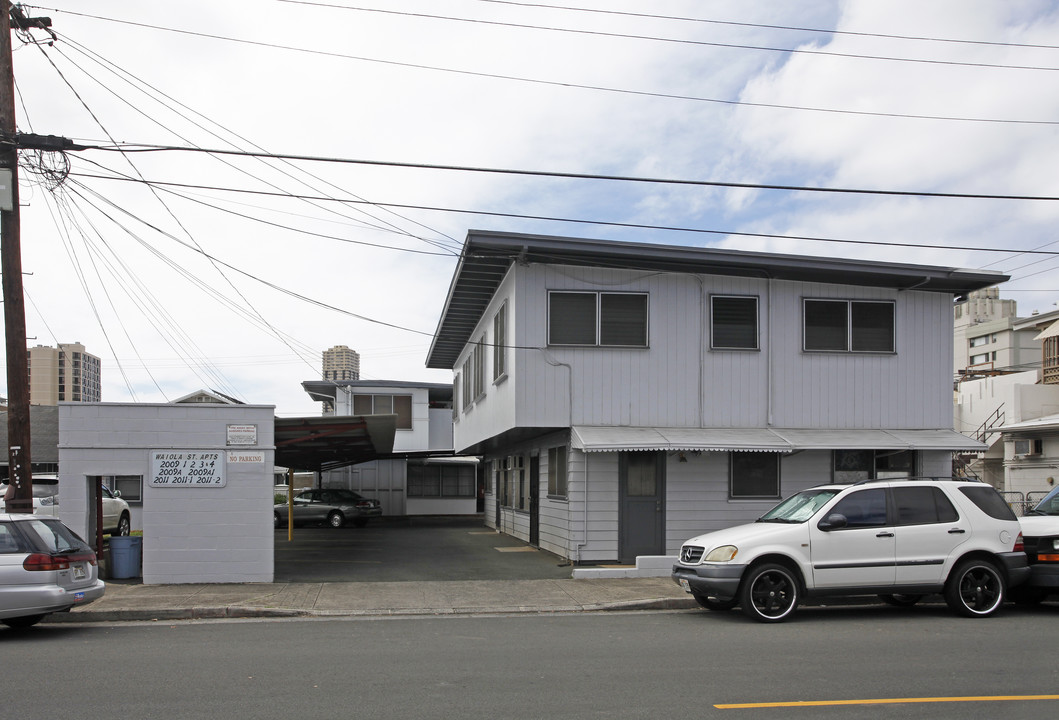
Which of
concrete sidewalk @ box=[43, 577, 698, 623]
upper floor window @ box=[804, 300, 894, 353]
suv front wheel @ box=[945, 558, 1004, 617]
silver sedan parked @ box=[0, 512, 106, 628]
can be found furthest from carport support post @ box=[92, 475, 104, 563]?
upper floor window @ box=[804, 300, 894, 353]

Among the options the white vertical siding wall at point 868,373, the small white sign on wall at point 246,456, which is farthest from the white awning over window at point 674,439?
the small white sign on wall at point 246,456

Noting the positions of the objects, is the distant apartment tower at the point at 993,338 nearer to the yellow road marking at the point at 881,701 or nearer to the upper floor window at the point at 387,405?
the upper floor window at the point at 387,405

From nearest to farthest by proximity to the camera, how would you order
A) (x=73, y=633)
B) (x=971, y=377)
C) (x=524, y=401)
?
1. (x=73, y=633)
2. (x=524, y=401)
3. (x=971, y=377)

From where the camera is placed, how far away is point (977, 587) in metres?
11.8

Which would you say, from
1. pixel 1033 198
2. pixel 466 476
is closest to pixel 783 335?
pixel 1033 198

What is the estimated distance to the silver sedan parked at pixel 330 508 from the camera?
30.6 meters

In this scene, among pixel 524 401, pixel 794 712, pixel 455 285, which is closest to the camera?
pixel 794 712

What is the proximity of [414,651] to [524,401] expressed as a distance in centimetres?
786

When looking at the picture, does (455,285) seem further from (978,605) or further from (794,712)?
(794,712)

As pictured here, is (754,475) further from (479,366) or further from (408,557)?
(479,366)

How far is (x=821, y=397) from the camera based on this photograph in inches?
719

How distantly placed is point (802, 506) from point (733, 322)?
6338 mm

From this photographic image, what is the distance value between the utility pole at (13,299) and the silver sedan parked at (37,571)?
2905 mm

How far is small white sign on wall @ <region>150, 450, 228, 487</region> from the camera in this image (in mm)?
15016
